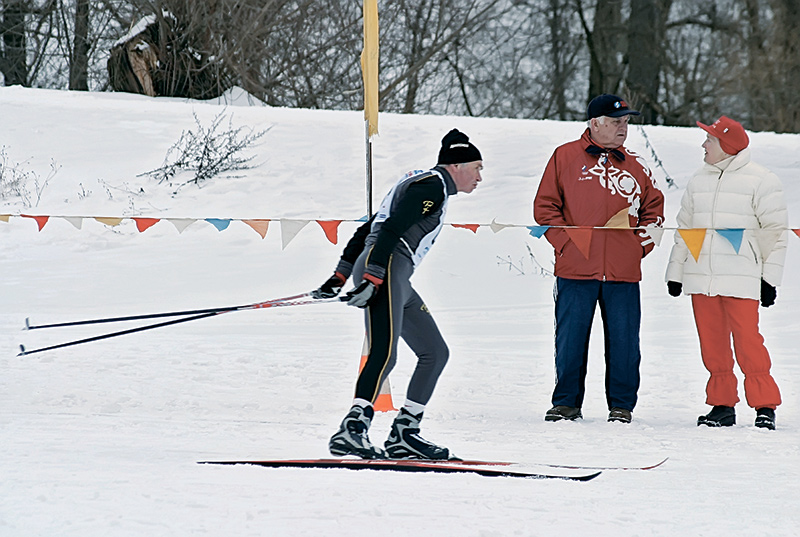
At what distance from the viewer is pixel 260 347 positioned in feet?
25.8

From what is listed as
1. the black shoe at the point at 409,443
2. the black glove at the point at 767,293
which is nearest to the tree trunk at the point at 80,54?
the black glove at the point at 767,293

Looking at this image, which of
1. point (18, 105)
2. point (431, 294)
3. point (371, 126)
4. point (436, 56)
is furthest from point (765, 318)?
point (436, 56)

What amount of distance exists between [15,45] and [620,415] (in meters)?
21.4

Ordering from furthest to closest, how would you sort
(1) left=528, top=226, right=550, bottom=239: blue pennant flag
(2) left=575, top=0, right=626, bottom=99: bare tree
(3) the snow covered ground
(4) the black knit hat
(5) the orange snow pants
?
(2) left=575, top=0, right=626, bottom=99: bare tree, (1) left=528, top=226, right=550, bottom=239: blue pennant flag, (5) the orange snow pants, (4) the black knit hat, (3) the snow covered ground

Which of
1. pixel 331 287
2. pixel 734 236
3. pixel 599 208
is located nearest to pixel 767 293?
pixel 734 236

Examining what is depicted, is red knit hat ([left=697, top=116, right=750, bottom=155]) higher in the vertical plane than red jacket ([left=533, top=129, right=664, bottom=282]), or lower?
higher

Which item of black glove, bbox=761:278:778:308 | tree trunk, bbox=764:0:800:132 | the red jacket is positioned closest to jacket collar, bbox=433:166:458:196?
the red jacket

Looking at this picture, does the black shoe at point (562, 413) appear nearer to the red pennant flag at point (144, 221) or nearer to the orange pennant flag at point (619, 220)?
the orange pennant flag at point (619, 220)

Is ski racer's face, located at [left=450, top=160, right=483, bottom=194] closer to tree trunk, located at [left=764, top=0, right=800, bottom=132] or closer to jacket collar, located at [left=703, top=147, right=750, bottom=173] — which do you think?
jacket collar, located at [left=703, top=147, right=750, bottom=173]

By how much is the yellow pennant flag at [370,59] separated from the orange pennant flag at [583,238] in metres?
1.44

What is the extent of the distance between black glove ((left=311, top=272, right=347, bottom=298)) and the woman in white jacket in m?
2.23

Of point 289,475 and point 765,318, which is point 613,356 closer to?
point 289,475

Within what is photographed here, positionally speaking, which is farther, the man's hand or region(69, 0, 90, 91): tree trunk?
region(69, 0, 90, 91): tree trunk

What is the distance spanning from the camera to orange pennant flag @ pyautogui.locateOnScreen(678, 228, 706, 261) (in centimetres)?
569
